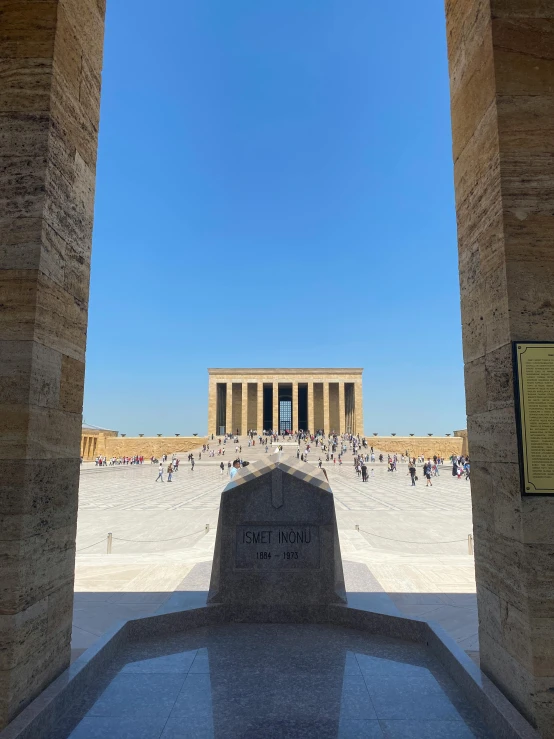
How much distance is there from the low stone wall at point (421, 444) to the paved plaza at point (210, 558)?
3935 centimetres

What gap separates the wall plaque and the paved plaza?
6.03 ft

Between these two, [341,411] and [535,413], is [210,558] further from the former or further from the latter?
[341,411]

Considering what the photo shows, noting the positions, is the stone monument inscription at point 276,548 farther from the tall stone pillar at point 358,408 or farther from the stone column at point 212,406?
the tall stone pillar at point 358,408

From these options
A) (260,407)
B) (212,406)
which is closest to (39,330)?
(260,407)

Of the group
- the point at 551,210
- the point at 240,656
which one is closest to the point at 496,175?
the point at 551,210

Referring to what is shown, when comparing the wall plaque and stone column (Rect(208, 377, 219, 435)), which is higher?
stone column (Rect(208, 377, 219, 435))

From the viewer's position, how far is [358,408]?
65125 mm

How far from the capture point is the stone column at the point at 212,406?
2518 inches

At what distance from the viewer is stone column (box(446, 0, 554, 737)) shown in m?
2.97

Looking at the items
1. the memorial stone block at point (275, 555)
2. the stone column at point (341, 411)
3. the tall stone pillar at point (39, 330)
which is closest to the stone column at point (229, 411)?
the stone column at point (341, 411)

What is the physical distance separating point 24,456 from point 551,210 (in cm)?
376

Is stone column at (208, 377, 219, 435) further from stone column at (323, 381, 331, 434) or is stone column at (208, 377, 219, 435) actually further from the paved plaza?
the paved plaza

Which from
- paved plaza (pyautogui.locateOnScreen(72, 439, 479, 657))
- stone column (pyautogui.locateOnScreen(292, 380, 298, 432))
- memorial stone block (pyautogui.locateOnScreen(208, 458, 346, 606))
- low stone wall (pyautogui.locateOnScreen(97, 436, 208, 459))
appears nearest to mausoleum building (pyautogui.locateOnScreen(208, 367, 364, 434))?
stone column (pyautogui.locateOnScreen(292, 380, 298, 432))

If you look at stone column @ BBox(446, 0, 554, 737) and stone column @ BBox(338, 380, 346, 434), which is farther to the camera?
stone column @ BBox(338, 380, 346, 434)
